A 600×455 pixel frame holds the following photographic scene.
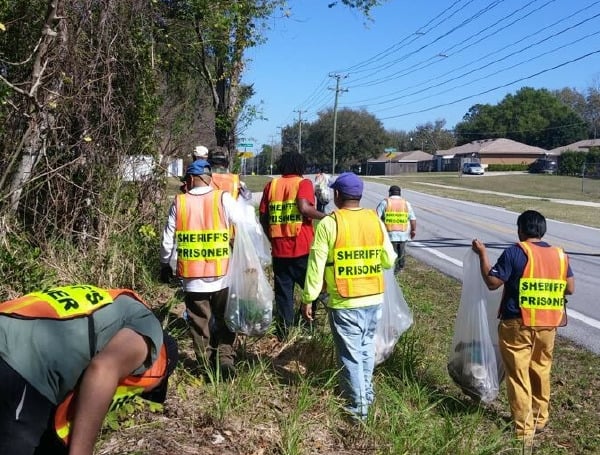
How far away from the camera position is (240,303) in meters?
4.85

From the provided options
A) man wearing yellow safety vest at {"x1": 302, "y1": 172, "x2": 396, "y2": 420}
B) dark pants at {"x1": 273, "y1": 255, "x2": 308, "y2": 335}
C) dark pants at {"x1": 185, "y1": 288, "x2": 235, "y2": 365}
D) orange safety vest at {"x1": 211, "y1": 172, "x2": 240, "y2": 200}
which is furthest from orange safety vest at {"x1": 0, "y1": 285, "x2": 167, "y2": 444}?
orange safety vest at {"x1": 211, "y1": 172, "x2": 240, "y2": 200}

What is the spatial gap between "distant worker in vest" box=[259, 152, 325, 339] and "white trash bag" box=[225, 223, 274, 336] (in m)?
0.86

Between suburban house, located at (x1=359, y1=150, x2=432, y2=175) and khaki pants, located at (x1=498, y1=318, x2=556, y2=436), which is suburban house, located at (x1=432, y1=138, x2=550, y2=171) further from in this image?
khaki pants, located at (x1=498, y1=318, x2=556, y2=436)

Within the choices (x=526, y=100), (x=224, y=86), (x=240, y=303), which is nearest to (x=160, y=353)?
(x=240, y=303)

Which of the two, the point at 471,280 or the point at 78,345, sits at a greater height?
the point at 78,345

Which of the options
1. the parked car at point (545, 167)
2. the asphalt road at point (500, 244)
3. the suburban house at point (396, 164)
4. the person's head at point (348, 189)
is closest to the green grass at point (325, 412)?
the person's head at point (348, 189)

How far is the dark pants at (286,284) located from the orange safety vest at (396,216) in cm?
435

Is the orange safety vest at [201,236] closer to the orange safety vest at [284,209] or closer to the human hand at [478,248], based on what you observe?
the orange safety vest at [284,209]

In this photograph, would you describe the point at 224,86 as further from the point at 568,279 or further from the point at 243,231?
the point at 568,279

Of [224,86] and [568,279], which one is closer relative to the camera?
[568,279]

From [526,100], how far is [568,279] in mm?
123093

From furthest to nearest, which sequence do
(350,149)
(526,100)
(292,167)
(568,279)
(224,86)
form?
(526,100)
(350,149)
(224,86)
(292,167)
(568,279)

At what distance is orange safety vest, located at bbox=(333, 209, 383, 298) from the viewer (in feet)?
13.9

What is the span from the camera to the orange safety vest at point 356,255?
422 cm
